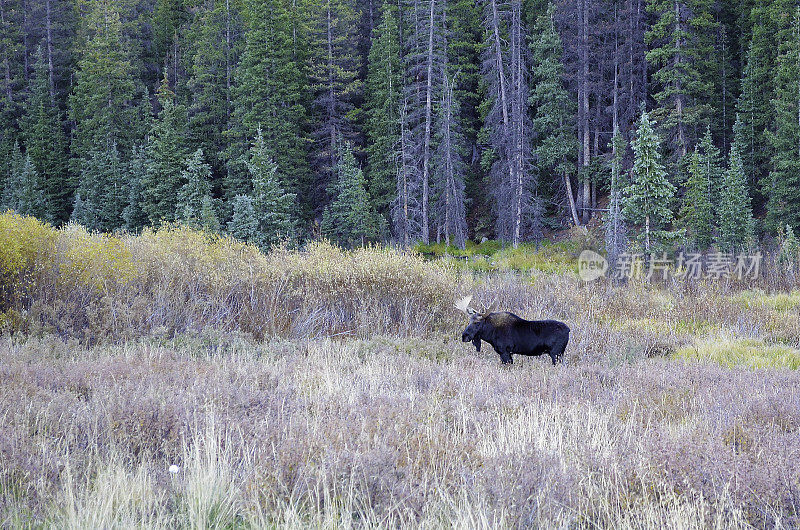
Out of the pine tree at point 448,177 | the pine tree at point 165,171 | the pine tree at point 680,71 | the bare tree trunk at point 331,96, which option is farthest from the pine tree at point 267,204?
the pine tree at point 680,71

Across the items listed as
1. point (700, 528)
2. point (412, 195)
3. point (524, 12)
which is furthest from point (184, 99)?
point (700, 528)

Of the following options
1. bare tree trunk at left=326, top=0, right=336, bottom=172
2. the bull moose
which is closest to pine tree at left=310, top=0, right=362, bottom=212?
bare tree trunk at left=326, top=0, right=336, bottom=172

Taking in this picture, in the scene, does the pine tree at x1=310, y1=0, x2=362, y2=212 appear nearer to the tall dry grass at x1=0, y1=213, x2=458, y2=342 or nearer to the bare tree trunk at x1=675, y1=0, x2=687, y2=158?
the bare tree trunk at x1=675, y1=0, x2=687, y2=158

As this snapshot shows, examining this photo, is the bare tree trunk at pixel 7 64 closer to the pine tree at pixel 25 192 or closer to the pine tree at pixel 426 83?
the pine tree at pixel 25 192

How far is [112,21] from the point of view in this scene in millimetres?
48500

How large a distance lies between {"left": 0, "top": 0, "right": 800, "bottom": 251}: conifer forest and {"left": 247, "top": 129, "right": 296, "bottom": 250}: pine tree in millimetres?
126

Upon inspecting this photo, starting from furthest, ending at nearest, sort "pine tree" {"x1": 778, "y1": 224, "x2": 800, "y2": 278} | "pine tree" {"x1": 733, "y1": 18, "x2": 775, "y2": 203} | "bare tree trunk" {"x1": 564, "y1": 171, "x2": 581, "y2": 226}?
1. "bare tree trunk" {"x1": 564, "y1": 171, "x2": 581, "y2": 226}
2. "pine tree" {"x1": 733, "y1": 18, "x2": 775, "y2": 203}
3. "pine tree" {"x1": 778, "y1": 224, "x2": 800, "y2": 278}

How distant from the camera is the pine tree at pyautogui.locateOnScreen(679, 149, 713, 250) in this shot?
28719 millimetres

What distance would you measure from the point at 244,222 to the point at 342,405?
88.3ft

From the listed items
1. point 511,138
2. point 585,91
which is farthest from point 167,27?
point 585,91

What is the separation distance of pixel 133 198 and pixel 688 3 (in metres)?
33.7

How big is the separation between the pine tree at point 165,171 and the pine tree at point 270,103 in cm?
305

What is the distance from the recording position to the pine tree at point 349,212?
113 ft

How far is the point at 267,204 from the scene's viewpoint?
105ft
